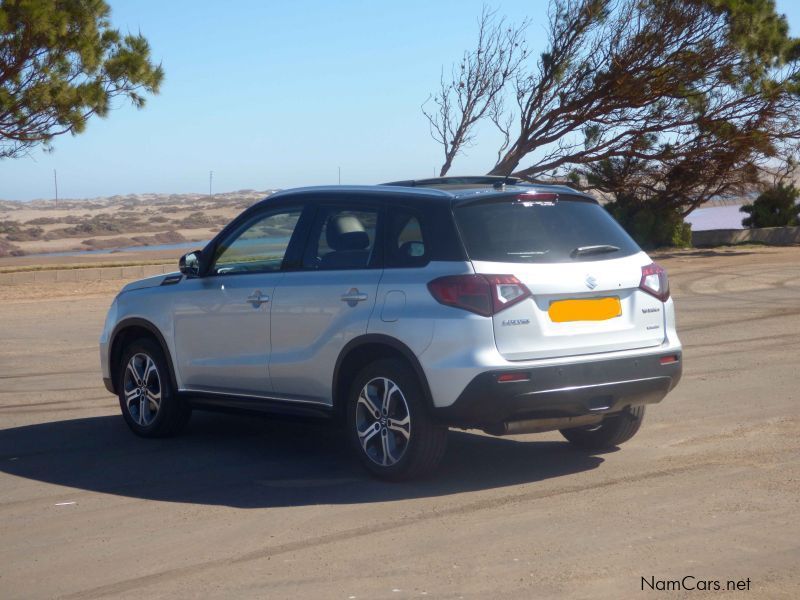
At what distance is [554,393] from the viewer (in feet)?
21.4

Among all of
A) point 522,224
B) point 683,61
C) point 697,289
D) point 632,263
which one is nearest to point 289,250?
point 522,224

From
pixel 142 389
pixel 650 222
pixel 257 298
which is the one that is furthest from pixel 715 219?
pixel 257 298

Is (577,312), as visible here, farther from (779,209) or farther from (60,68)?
A: (779,209)

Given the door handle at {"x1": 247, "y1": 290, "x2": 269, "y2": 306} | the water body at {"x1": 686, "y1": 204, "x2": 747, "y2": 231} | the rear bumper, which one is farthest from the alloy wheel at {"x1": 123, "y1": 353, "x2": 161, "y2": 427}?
the water body at {"x1": 686, "y1": 204, "x2": 747, "y2": 231}

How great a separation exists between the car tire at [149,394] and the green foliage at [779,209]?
1122 inches

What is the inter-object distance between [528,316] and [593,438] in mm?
1637

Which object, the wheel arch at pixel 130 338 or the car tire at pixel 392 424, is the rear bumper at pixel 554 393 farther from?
the wheel arch at pixel 130 338

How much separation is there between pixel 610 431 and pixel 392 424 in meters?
1.68

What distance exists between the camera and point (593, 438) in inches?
307

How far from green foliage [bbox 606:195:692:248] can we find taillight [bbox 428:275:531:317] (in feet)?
82.2

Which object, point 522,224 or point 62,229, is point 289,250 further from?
point 62,229

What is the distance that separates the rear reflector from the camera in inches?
252

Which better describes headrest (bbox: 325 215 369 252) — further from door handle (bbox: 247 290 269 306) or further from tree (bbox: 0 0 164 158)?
tree (bbox: 0 0 164 158)

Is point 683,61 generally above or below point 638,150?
above
